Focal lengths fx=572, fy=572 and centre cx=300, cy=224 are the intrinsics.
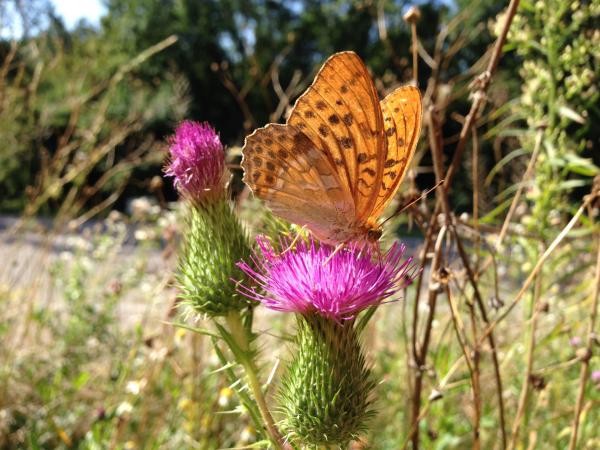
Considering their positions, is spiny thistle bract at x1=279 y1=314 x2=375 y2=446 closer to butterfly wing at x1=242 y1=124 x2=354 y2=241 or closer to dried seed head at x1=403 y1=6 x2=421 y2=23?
butterfly wing at x1=242 y1=124 x2=354 y2=241

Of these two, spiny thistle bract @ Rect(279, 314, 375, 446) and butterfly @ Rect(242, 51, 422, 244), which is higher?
butterfly @ Rect(242, 51, 422, 244)

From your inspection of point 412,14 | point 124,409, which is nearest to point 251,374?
point 412,14

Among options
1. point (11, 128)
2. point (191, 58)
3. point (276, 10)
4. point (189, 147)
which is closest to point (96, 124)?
point (11, 128)

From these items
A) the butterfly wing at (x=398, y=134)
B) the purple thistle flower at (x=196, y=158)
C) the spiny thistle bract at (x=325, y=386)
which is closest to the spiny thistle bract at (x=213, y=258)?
the purple thistle flower at (x=196, y=158)

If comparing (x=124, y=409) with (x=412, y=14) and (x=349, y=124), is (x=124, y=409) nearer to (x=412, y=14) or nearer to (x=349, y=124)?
(x=349, y=124)

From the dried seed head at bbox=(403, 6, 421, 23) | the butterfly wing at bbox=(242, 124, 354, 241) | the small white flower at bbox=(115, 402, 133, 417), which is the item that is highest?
the dried seed head at bbox=(403, 6, 421, 23)

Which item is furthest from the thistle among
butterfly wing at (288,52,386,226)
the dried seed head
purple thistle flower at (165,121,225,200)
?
the dried seed head

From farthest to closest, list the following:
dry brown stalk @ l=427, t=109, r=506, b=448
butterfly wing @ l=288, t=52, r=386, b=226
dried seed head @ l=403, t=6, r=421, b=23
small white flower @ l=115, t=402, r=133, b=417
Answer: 1. small white flower @ l=115, t=402, r=133, b=417
2. dried seed head @ l=403, t=6, r=421, b=23
3. dry brown stalk @ l=427, t=109, r=506, b=448
4. butterfly wing @ l=288, t=52, r=386, b=226

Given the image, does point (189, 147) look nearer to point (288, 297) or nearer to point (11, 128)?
point (288, 297)
